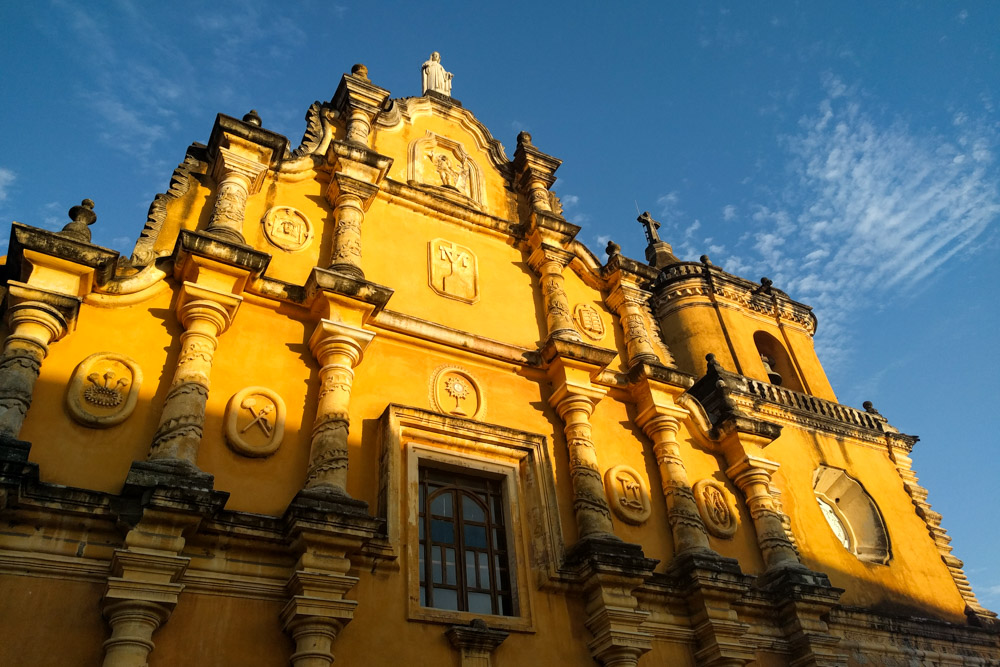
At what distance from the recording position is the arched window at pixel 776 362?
16.0 metres

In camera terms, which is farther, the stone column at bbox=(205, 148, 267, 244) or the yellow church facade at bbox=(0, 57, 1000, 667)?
the stone column at bbox=(205, 148, 267, 244)

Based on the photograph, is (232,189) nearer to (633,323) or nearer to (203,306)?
(203,306)

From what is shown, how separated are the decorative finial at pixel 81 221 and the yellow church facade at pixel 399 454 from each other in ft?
0.09

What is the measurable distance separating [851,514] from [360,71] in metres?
11.3

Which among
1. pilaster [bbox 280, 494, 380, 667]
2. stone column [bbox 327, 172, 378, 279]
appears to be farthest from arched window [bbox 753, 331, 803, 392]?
pilaster [bbox 280, 494, 380, 667]

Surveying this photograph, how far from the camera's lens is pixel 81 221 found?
26.9 ft

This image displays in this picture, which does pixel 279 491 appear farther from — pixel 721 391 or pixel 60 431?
pixel 721 391

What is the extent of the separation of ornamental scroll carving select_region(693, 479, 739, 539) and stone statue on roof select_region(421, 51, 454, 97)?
28.9ft

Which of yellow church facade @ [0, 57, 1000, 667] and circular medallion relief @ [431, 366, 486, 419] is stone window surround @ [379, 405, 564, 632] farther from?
circular medallion relief @ [431, 366, 486, 419]

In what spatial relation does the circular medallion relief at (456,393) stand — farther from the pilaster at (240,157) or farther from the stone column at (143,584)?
the stone column at (143,584)

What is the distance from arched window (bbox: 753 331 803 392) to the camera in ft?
52.5

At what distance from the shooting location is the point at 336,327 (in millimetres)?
8609

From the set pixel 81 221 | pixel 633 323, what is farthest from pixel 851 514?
pixel 81 221

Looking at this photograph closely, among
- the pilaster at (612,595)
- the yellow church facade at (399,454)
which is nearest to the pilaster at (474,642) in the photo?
the yellow church facade at (399,454)
